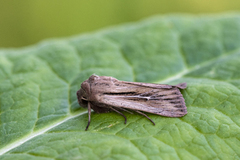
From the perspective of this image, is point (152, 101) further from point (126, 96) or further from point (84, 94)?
point (84, 94)

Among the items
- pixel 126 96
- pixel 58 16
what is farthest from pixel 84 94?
pixel 58 16

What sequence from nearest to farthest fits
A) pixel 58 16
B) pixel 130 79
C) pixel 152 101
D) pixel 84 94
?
pixel 84 94 → pixel 152 101 → pixel 130 79 → pixel 58 16

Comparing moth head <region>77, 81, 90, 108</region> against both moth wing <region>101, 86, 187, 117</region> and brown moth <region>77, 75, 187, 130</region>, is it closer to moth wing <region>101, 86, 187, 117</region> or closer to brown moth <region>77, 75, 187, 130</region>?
brown moth <region>77, 75, 187, 130</region>

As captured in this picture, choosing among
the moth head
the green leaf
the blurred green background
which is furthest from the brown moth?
the blurred green background

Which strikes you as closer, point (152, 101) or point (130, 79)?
point (152, 101)

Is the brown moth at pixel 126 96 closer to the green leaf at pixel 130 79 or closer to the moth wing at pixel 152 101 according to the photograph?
the moth wing at pixel 152 101
